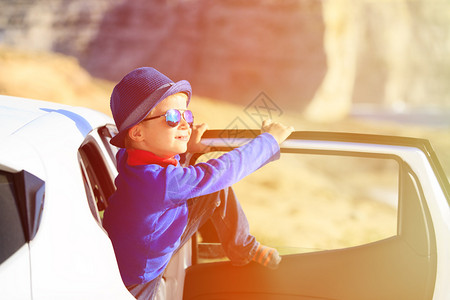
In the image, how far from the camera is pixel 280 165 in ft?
63.7

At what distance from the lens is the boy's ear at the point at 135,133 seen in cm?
200

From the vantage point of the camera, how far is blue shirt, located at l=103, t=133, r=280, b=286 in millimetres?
1837

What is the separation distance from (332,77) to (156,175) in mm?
38602

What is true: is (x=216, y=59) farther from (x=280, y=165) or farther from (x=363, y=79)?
(x=363, y=79)

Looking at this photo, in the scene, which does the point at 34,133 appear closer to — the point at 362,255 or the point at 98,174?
the point at 98,174

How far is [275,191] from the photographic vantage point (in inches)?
603

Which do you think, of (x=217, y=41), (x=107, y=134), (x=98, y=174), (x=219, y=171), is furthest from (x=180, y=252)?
(x=217, y=41)

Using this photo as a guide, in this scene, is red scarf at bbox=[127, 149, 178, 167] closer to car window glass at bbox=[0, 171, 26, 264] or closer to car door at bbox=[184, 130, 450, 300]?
car door at bbox=[184, 130, 450, 300]

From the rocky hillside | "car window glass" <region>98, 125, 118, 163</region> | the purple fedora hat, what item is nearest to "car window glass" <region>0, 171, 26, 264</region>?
the purple fedora hat

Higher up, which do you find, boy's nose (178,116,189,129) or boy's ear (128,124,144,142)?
boy's nose (178,116,189,129)

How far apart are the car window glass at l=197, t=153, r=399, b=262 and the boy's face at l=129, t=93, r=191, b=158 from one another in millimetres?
1089

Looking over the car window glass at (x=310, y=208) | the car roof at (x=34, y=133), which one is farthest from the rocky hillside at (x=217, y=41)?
the car roof at (x=34, y=133)

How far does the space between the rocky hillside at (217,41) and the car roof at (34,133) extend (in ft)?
111

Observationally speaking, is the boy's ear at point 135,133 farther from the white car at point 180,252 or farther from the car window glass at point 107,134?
the car window glass at point 107,134
